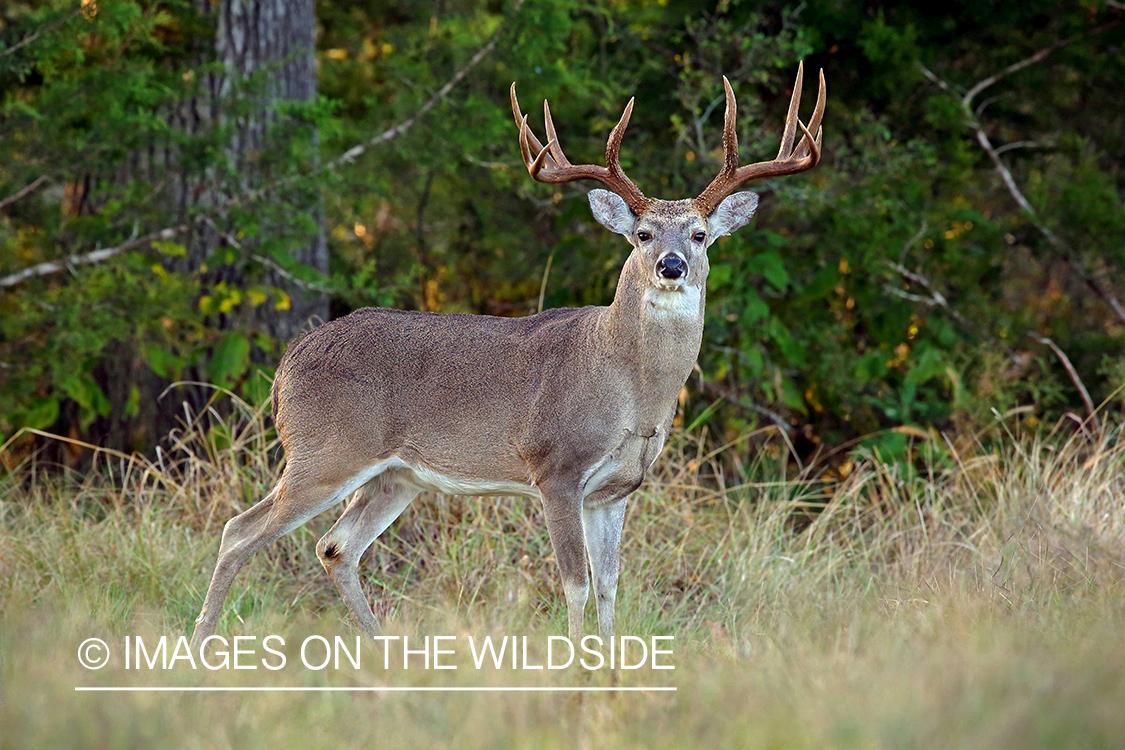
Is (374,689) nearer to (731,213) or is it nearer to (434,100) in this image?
(731,213)

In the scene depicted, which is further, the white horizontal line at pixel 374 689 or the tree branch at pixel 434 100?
the tree branch at pixel 434 100

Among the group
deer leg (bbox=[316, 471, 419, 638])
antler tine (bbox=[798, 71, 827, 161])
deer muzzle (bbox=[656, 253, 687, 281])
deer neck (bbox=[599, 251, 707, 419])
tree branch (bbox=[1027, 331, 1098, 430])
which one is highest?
antler tine (bbox=[798, 71, 827, 161])

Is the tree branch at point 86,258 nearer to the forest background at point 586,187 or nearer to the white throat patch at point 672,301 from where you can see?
the forest background at point 586,187

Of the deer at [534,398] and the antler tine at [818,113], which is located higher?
the antler tine at [818,113]

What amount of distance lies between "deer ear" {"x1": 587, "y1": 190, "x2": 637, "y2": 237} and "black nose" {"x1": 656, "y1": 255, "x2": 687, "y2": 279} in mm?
462

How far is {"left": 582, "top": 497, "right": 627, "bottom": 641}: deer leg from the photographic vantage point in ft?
17.6

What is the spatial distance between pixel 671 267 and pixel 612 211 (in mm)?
534

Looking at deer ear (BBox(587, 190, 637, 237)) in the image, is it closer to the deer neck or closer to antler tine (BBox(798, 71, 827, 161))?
the deer neck

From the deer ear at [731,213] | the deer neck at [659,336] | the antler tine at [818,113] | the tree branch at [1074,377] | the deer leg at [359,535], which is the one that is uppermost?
the antler tine at [818,113]

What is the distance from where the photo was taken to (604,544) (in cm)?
543

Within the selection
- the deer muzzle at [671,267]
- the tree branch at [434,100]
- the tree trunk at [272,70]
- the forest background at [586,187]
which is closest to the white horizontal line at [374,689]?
the deer muzzle at [671,267]

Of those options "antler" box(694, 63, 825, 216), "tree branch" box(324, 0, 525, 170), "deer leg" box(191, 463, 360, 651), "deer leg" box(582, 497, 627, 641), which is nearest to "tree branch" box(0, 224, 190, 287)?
"tree branch" box(324, 0, 525, 170)

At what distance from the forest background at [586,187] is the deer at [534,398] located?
2.63 m

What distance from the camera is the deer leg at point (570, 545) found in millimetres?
5066
